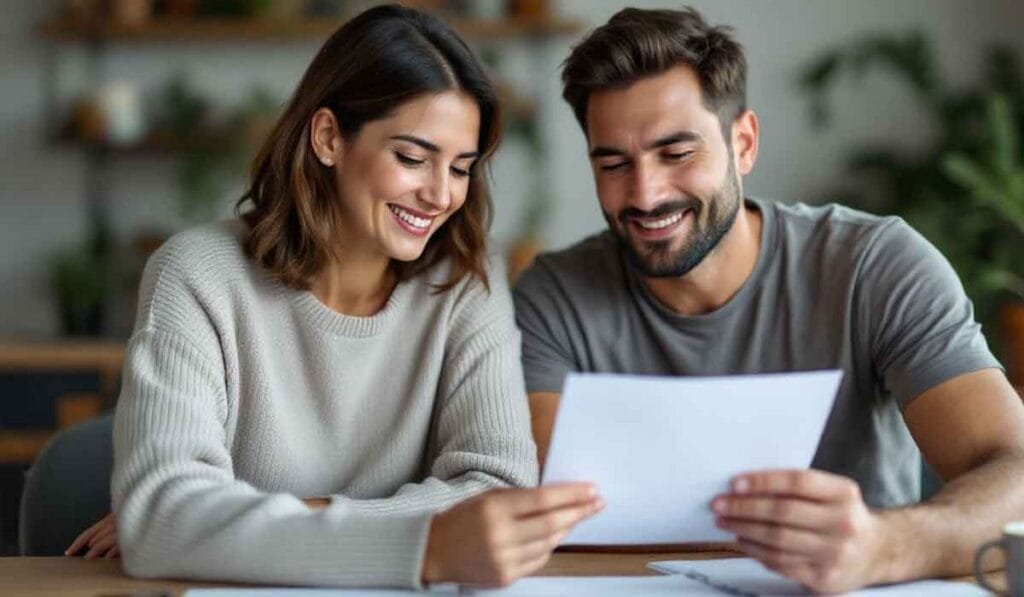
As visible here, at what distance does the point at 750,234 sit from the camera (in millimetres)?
2266

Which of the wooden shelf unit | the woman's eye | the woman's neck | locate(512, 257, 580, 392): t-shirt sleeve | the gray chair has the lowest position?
the wooden shelf unit

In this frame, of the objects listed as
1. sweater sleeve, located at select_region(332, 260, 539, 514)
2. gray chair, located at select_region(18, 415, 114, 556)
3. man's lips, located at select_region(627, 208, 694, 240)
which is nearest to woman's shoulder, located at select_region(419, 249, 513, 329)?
sweater sleeve, located at select_region(332, 260, 539, 514)

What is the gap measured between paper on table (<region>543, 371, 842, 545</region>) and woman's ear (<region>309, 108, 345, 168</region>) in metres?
0.75

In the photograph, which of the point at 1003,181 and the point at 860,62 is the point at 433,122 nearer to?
the point at 1003,181

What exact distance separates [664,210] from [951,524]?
2.17ft

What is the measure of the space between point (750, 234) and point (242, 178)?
3.27 metres

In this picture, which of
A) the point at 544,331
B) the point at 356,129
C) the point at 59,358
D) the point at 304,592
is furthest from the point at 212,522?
the point at 59,358

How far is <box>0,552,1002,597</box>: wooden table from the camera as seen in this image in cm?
159

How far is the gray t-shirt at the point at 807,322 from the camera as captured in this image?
6.89 feet


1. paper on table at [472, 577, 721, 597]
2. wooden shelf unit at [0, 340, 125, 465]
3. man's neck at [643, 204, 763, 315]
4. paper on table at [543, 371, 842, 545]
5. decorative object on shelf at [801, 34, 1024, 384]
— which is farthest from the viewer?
wooden shelf unit at [0, 340, 125, 465]

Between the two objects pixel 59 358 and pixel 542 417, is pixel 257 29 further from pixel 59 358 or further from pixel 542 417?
pixel 542 417

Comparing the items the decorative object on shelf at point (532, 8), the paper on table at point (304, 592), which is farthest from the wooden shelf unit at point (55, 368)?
the paper on table at point (304, 592)

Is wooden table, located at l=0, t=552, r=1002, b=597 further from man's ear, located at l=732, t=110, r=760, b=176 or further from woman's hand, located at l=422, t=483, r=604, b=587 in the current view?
man's ear, located at l=732, t=110, r=760, b=176

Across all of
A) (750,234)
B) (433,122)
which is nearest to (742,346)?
(750,234)
